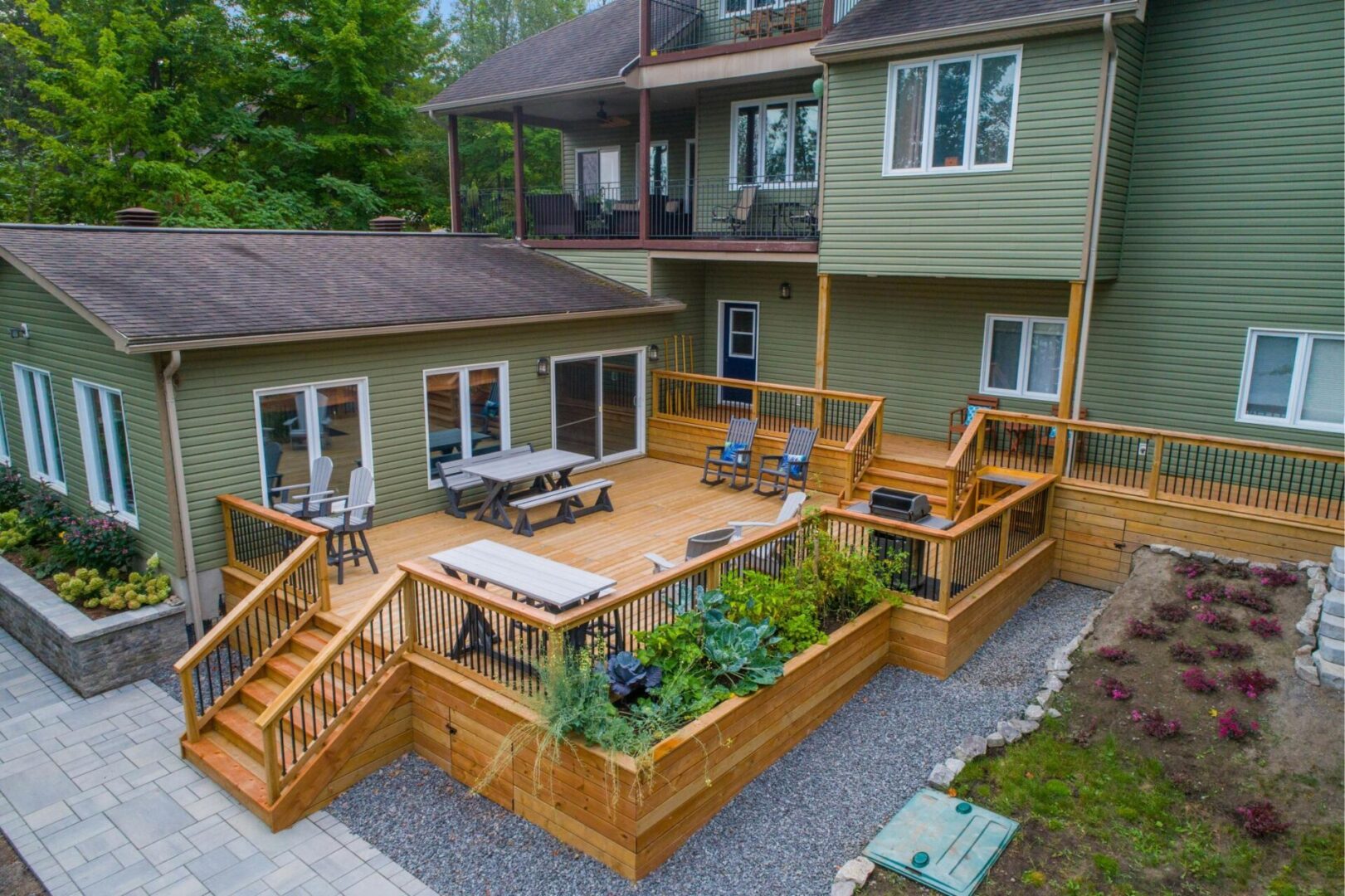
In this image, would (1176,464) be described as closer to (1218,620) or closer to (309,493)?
(1218,620)

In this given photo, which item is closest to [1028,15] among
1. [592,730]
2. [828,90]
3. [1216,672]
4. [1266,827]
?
[828,90]

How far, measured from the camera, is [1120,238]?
36.8 ft

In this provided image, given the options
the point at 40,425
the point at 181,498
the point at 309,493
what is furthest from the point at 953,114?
the point at 40,425

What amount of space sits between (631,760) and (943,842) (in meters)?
2.19

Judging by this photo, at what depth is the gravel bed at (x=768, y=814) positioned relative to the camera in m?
5.66

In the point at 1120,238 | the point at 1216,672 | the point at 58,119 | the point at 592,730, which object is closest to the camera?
the point at 592,730

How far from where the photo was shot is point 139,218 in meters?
11.7

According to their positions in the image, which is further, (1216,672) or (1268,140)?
(1268,140)

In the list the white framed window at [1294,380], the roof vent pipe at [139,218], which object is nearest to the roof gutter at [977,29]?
the white framed window at [1294,380]

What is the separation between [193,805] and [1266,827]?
7.65 metres

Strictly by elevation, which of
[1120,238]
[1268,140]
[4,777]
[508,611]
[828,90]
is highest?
[828,90]

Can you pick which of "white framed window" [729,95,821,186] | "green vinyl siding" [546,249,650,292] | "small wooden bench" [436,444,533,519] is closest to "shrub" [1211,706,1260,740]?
"small wooden bench" [436,444,533,519]

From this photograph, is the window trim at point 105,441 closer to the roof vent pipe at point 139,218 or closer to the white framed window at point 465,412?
the roof vent pipe at point 139,218

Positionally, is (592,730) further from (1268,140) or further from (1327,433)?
(1268,140)
